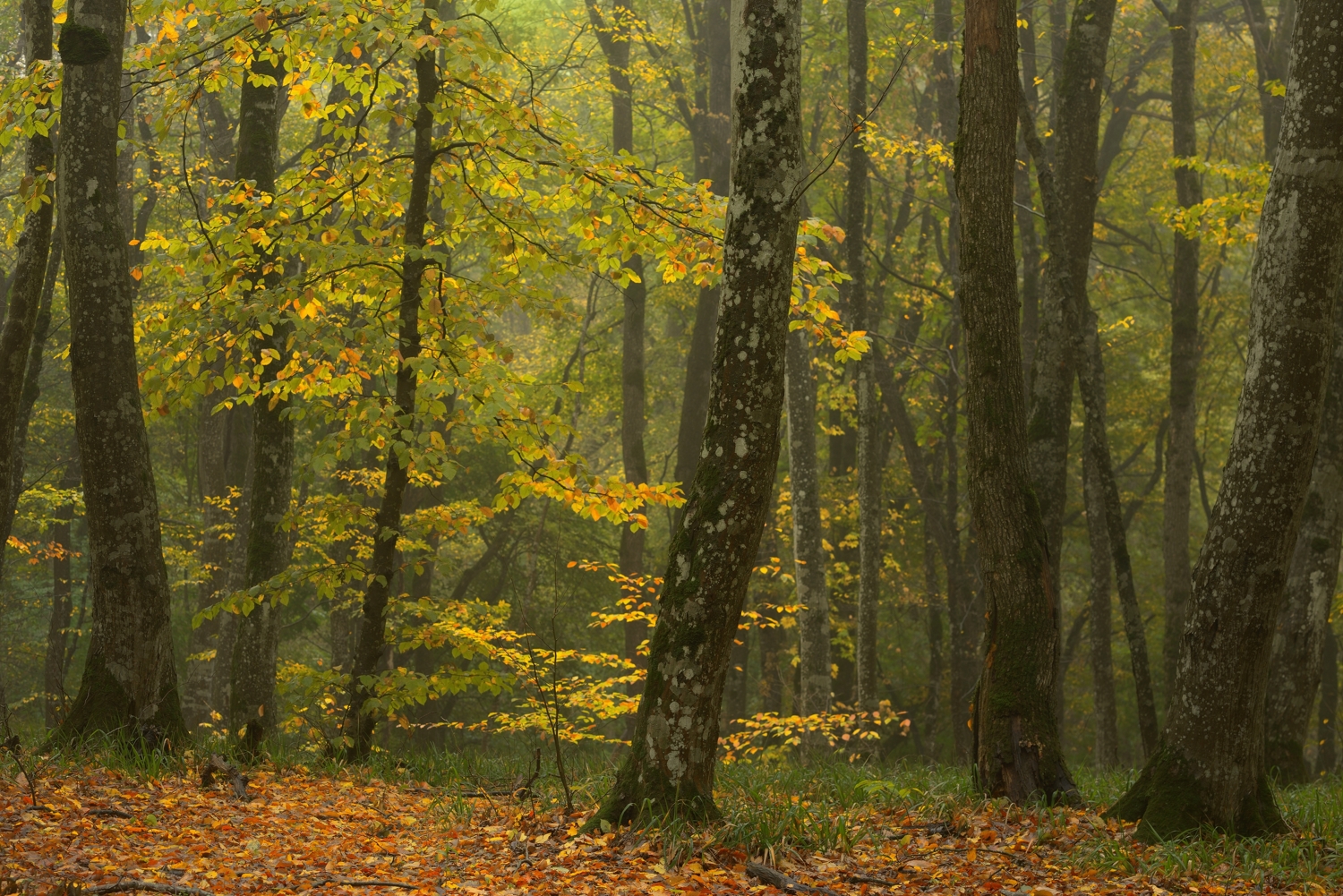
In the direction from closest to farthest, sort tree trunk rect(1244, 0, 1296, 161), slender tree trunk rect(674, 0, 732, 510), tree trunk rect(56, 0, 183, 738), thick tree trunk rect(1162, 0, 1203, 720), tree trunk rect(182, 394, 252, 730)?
tree trunk rect(56, 0, 183, 738)
tree trunk rect(1244, 0, 1296, 161)
thick tree trunk rect(1162, 0, 1203, 720)
tree trunk rect(182, 394, 252, 730)
slender tree trunk rect(674, 0, 732, 510)

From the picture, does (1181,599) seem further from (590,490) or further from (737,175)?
(737,175)

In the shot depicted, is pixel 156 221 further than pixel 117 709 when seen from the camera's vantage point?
Yes

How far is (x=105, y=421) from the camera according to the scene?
6703mm

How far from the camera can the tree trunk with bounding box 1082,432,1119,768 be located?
13062 millimetres

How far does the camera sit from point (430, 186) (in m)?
8.31

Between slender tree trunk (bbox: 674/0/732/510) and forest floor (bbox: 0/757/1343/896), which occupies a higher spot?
slender tree trunk (bbox: 674/0/732/510)

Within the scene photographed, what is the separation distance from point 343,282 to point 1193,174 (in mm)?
15011

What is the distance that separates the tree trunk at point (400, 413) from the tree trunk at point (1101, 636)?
29.8 feet

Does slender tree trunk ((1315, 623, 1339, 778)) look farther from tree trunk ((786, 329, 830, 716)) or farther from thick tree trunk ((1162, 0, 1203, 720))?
tree trunk ((786, 329, 830, 716))

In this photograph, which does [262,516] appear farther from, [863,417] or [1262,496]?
[863,417]

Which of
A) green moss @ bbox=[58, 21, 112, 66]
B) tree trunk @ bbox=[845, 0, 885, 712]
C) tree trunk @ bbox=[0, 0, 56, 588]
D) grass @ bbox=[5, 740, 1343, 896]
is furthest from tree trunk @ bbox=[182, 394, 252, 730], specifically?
tree trunk @ bbox=[845, 0, 885, 712]

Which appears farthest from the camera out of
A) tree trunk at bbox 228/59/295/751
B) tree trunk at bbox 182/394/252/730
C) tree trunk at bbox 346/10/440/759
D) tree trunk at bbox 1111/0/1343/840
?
tree trunk at bbox 182/394/252/730

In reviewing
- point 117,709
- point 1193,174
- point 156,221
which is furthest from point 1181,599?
point 156,221

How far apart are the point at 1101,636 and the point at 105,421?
12.1m
